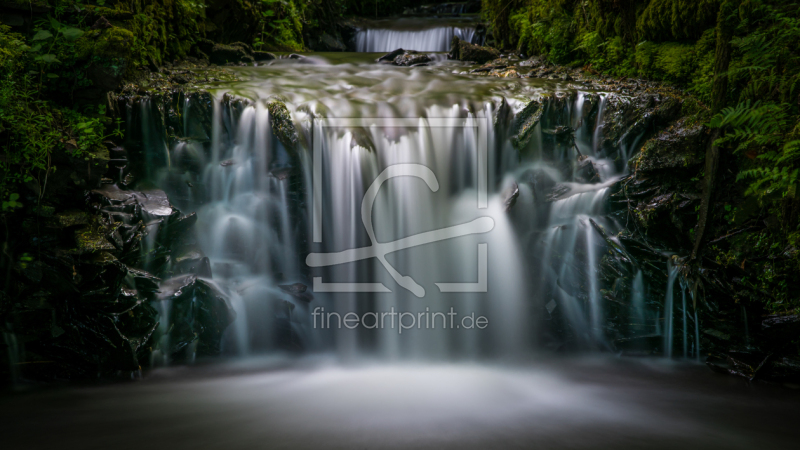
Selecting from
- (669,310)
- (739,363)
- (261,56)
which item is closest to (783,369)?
(739,363)

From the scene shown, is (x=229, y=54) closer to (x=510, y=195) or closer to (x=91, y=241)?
(x=91, y=241)

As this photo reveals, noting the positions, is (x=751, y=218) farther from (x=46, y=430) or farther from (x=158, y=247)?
(x=46, y=430)

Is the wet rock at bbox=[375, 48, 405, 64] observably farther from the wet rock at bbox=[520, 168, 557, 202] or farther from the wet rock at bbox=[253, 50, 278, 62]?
the wet rock at bbox=[520, 168, 557, 202]

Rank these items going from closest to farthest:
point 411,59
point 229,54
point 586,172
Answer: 1. point 586,172
2. point 229,54
3. point 411,59

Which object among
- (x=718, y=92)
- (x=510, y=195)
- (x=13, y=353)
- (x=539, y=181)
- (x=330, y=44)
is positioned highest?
(x=330, y=44)

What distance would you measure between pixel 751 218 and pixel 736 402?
59.1 inches

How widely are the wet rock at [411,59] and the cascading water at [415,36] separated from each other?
5.14ft

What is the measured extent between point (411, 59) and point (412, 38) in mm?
2113

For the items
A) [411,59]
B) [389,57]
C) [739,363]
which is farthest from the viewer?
[389,57]

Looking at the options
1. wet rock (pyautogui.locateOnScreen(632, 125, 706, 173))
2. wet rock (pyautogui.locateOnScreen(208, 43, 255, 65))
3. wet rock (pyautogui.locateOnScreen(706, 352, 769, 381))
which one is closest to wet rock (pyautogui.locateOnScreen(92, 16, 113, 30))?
wet rock (pyautogui.locateOnScreen(208, 43, 255, 65))

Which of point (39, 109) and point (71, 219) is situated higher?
point (39, 109)

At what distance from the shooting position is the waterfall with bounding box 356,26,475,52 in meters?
8.69

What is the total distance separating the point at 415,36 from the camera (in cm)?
895

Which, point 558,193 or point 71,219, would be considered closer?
point 71,219
